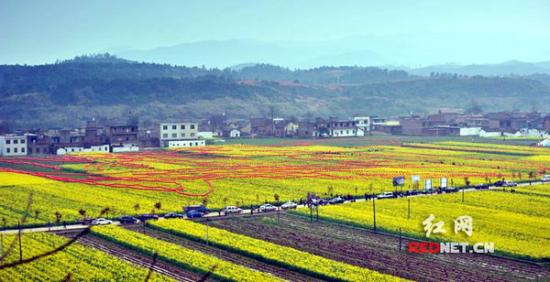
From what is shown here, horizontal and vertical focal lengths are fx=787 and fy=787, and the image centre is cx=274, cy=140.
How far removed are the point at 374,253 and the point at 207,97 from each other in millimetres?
104041

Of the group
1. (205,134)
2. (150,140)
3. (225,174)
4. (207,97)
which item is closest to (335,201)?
(225,174)

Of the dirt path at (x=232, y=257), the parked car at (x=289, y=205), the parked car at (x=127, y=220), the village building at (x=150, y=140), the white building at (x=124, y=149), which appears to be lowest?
the dirt path at (x=232, y=257)

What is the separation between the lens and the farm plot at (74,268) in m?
21.2

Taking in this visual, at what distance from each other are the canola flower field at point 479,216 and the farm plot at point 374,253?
3.52 ft

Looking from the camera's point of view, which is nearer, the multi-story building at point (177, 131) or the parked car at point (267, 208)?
the parked car at point (267, 208)

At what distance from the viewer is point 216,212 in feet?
106

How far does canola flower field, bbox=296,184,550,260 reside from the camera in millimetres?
25328

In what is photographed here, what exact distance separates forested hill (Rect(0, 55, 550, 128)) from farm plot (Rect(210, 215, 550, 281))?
74.0 meters

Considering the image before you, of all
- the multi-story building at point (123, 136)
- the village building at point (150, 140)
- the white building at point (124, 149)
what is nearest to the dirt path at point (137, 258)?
the white building at point (124, 149)

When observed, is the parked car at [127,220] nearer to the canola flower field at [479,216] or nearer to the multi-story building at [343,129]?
the canola flower field at [479,216]

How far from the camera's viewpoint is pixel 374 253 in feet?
78.9

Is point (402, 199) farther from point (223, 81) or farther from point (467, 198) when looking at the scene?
point (223, 81)

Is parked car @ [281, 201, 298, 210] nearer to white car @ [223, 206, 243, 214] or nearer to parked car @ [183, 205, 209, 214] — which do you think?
Result: white car @ [223, 206, 243, 214]

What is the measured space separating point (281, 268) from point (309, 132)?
2431 inches
